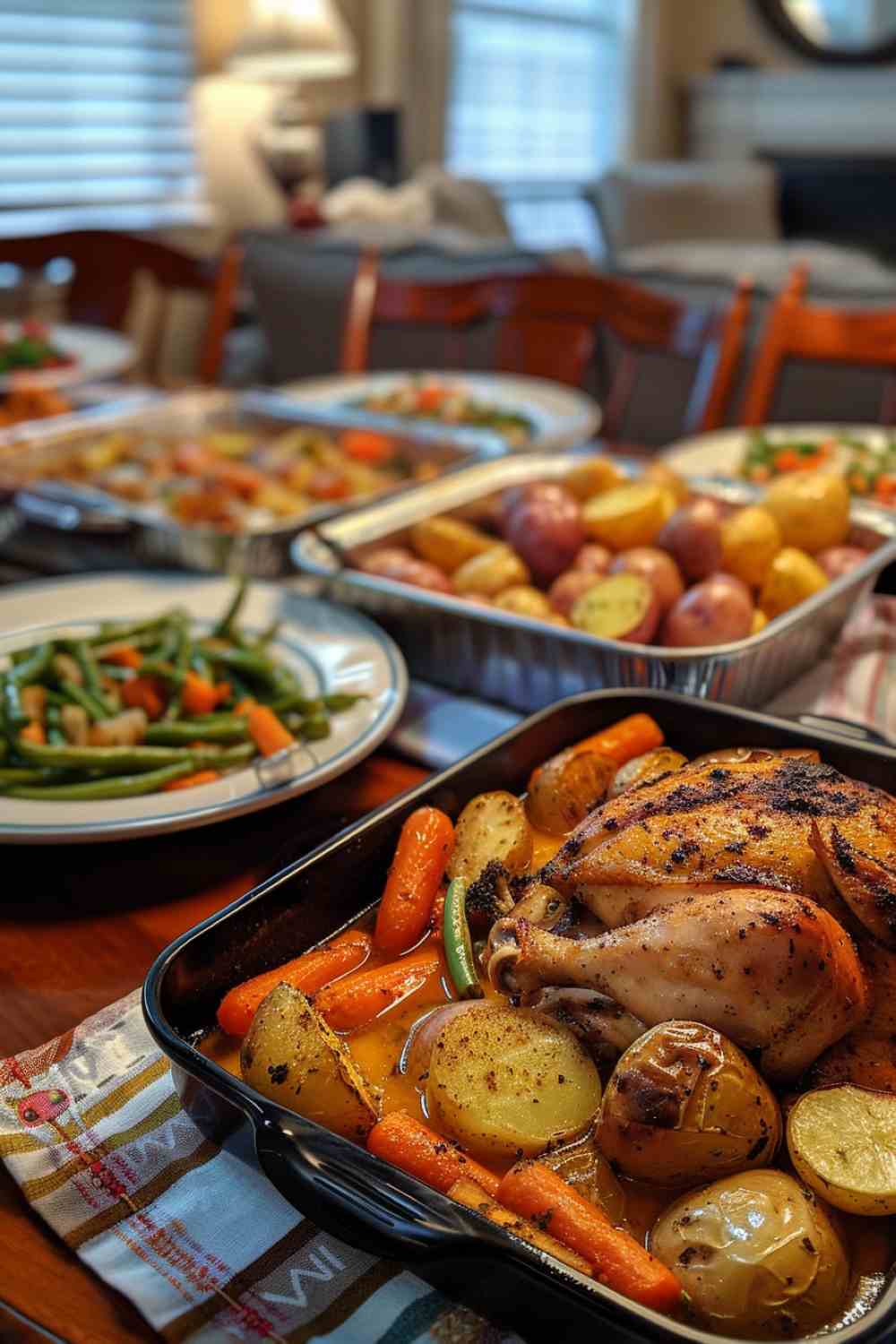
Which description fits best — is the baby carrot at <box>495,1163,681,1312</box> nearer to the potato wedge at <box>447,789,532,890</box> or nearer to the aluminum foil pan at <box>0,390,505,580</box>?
the potato wedge at <box>447,789,532,890</box>

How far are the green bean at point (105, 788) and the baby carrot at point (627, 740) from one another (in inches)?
16.4

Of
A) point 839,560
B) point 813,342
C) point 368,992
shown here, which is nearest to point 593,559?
point 839,560

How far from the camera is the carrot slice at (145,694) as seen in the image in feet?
4.58

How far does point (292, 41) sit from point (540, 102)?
13.2ft

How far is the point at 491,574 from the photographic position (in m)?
1.56

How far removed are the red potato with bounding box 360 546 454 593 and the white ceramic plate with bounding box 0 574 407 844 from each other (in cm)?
8

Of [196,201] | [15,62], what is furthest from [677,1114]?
[196,201]

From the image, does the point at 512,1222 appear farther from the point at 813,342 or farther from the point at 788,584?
the point at 813,342

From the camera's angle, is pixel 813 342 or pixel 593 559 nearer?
pixel 593 559

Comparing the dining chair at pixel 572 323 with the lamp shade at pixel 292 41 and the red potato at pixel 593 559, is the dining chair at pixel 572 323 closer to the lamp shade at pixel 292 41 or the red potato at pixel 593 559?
the red potato at pixel 593 559

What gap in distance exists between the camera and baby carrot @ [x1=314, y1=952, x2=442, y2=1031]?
896 millimetres

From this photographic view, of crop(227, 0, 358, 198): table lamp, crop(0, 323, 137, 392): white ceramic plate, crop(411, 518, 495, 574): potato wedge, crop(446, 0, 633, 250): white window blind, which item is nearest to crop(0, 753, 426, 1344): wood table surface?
crop(411, 518, 495, 574): potato wedge

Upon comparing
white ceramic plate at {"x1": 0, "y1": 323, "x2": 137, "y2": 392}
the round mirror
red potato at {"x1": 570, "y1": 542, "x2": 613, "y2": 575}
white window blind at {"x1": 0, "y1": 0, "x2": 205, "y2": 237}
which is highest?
the round mirror

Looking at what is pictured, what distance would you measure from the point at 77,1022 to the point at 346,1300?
0.37 m
